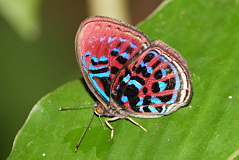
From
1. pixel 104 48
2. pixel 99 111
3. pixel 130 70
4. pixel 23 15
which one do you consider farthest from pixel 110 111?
pixel 23 15

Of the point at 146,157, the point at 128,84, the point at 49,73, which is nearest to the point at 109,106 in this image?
the point at 128,84

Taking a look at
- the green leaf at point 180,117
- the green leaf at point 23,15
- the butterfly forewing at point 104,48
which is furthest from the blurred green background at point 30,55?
the butterfly forewing at point 104,48

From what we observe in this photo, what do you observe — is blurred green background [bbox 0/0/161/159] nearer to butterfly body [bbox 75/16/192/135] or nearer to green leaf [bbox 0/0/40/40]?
green leaf [bbox 0/0/40/40]

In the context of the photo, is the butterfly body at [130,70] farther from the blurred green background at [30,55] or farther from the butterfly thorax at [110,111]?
the blurred green background at [30,55]

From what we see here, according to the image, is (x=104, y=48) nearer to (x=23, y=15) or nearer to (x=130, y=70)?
(x=130, y=70)

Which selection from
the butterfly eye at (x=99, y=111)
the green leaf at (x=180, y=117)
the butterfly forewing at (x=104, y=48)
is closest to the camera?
the green leaf at (x=180, y=117)

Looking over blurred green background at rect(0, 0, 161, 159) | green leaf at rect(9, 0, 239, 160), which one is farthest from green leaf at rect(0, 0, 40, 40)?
green leaf at rect(9, 0, 239, 160)
